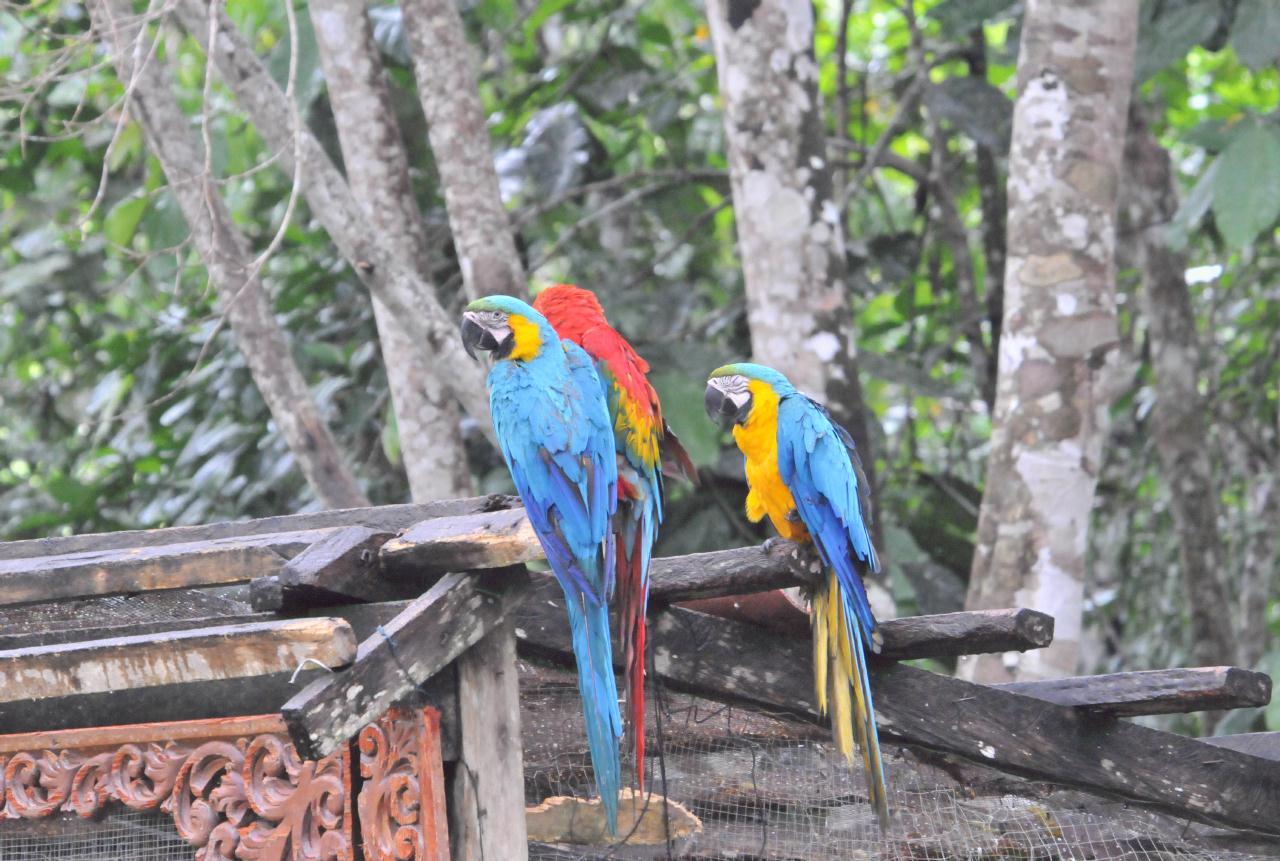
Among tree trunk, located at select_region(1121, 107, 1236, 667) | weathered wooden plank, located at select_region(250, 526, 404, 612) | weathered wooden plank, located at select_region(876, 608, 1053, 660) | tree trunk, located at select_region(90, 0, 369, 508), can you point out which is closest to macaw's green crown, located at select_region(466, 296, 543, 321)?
weathered wooden plank, located at select_region(250, 526, 404, 612)

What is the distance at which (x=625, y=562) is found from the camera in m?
2.09

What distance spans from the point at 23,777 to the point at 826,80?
5.53 m

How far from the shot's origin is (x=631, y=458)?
2213 mm

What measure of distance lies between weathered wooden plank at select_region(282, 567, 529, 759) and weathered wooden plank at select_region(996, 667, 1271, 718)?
91 centimetres

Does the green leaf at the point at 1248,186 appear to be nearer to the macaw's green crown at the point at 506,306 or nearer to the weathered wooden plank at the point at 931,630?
the weathered wooden plank at the point at 931,630

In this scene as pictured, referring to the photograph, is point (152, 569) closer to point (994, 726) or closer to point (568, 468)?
point (568, 468)

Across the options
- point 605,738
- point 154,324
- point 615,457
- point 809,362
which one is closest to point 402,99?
point 154,324

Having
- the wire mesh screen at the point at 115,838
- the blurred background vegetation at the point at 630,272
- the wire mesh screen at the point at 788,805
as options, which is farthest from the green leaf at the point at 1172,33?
Answer: the wire mesh screen at the point at 115,838

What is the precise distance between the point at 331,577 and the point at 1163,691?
1.27 m

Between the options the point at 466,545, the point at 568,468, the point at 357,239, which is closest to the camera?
the point at 466,545

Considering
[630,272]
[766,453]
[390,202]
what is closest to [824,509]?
[766,453]

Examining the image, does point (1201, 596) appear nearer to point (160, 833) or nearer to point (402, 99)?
point (402, 99)

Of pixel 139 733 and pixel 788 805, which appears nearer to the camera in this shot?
pixel 139 733

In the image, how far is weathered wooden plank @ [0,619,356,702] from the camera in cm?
161
